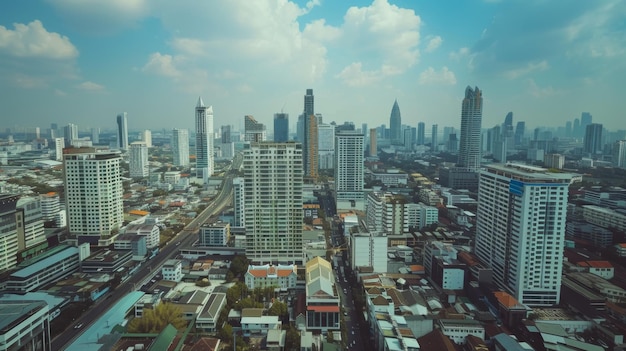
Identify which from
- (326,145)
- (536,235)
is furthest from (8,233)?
(326,145)

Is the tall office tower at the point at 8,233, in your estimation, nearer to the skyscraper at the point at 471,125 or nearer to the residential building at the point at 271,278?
the residential building at the point at 271,278

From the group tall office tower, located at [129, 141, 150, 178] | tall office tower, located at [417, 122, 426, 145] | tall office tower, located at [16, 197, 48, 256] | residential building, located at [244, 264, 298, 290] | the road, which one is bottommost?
the road

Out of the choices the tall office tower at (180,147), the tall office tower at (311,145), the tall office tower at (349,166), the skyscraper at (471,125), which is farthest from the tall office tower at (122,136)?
the skyscraper at (471,125)

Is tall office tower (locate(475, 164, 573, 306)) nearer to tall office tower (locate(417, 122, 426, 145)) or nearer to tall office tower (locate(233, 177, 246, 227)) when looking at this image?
tall office tower (locate(233, 177, 246, 227))

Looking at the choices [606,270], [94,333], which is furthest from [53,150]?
[606,270]

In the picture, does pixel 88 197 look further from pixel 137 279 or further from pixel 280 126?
pixel 280 126

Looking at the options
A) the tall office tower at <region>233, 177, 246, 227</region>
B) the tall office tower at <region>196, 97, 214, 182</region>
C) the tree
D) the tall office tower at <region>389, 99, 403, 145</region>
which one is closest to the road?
the tree
